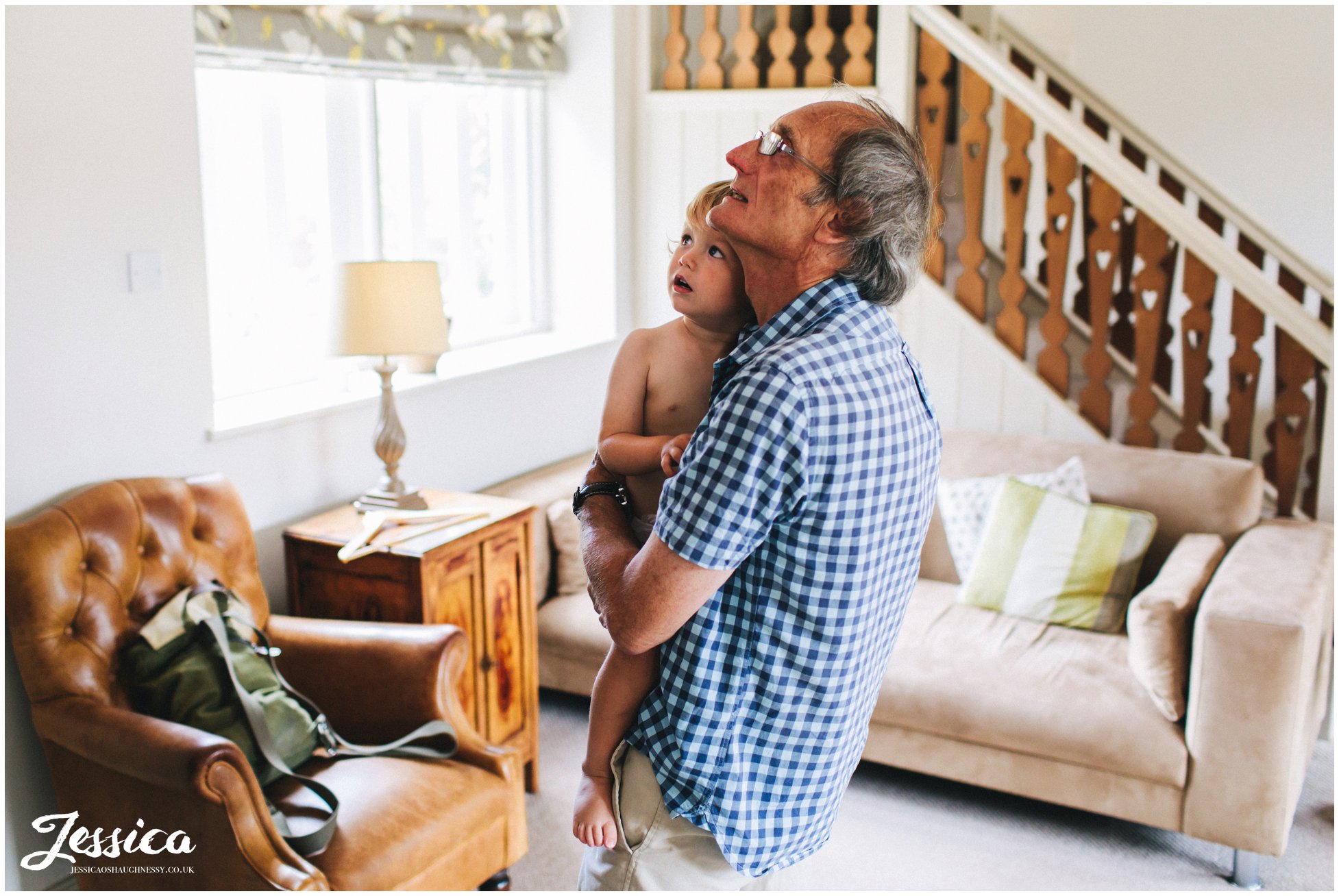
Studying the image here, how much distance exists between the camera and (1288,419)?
3760 millimetres

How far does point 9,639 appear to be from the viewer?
239 cm

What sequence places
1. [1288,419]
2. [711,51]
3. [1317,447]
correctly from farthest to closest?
[711,51] < [1288,419] < [1317,447]

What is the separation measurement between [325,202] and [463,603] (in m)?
1.31

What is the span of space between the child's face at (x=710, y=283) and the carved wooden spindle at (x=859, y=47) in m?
2.77

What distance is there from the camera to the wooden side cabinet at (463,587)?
2.77 m

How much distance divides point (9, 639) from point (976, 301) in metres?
2.98

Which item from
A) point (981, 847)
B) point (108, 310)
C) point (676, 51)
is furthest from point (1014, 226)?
point (108, 310)

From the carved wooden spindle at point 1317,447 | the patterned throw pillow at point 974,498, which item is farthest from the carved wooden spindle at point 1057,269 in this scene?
the carved wooden spindle at point 1317,447

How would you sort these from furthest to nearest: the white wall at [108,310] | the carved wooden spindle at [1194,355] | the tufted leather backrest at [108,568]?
1. the carved wooden spindle at [1194,355]
2. the white wall at [108,310]
3. the tufted leather backrest at [108,568]

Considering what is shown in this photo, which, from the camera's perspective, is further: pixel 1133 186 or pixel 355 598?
pixel 1133 186

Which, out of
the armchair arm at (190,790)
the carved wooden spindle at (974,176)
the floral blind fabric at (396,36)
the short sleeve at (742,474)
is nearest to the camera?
the short sleeve at (742,474)

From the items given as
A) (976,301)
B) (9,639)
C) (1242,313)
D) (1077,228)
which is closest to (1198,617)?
(1242,313)

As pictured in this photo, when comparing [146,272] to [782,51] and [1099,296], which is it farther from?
[1099,296]

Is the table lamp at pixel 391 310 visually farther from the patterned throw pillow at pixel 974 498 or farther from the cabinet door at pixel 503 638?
the patterned throw pillow at pixel 974 498
